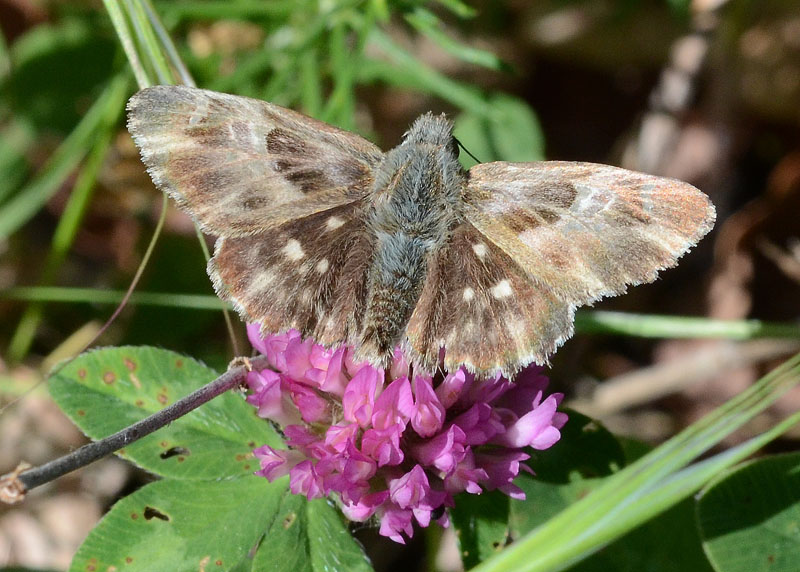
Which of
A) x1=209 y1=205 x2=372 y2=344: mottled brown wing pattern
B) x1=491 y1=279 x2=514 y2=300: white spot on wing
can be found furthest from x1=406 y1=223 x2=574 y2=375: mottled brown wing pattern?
x1=209 y1=205 x2=372 y2=344: mottled brown wing pattern

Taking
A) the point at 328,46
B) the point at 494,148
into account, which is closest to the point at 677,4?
the point at 494,148

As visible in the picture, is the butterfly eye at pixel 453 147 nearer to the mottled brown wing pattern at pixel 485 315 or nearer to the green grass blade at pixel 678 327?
the mottled brown wing pattern at pixel 485 315

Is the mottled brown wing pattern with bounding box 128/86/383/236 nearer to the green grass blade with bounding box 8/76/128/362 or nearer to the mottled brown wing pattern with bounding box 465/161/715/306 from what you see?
the mottled brown wing pattern with bounding box 465/161/715/306

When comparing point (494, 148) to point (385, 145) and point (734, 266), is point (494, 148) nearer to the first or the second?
point (385, 145)

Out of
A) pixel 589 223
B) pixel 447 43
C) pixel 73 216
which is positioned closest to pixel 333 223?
pixel 589 223

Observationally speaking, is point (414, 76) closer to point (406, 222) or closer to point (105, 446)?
point (406, 222)

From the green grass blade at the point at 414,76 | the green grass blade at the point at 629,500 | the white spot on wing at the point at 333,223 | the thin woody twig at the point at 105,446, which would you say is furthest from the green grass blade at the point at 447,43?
the green grass blade at the point at 629,500
